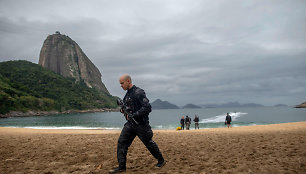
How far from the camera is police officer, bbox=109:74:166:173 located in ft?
→ 15.8

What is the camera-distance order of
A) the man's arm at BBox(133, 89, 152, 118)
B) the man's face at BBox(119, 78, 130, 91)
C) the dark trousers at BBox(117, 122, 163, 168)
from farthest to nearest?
the man's face at BBox(119, 78, 130, 91) → the dark trousers at BBox(117, 122, 163, 168) → the man's arm at BBox(133, 89, 152, 118)

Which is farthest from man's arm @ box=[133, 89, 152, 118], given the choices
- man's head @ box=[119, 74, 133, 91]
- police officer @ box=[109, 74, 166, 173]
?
man's head @ box=[119, 74, 133, 91]

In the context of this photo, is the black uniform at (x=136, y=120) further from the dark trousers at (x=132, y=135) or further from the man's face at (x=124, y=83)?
the man's face at (x=124, y=83)

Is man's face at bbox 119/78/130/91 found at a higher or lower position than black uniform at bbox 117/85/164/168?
higher

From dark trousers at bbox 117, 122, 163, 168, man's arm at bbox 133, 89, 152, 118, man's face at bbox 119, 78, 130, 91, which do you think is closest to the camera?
man's arm at bbox 133, 89, 152, 118

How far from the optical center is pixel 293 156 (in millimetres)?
5719

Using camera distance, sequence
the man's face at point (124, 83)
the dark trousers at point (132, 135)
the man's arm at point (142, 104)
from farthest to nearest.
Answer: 1. the man's face at point (124, 83)
2. the dark trousers at point (132, 135)
3. the man's arm at point (142, 104)

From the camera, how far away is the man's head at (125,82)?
5.03 meters

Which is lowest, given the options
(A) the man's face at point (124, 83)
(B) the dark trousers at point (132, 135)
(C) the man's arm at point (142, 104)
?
(B) the dark trousers at point (132, 135)

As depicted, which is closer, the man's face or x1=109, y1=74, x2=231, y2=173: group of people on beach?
x1=109, y1=74, x2=231, y2=173: group of people on beach

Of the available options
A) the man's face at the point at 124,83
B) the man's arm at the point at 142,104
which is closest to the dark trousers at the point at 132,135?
the man's arm at the point at 142,104

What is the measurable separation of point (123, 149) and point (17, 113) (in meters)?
142

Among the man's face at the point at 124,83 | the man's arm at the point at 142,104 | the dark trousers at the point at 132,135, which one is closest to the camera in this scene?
the man's arm at the point at 142,104

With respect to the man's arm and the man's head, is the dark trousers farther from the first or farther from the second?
the man's head
